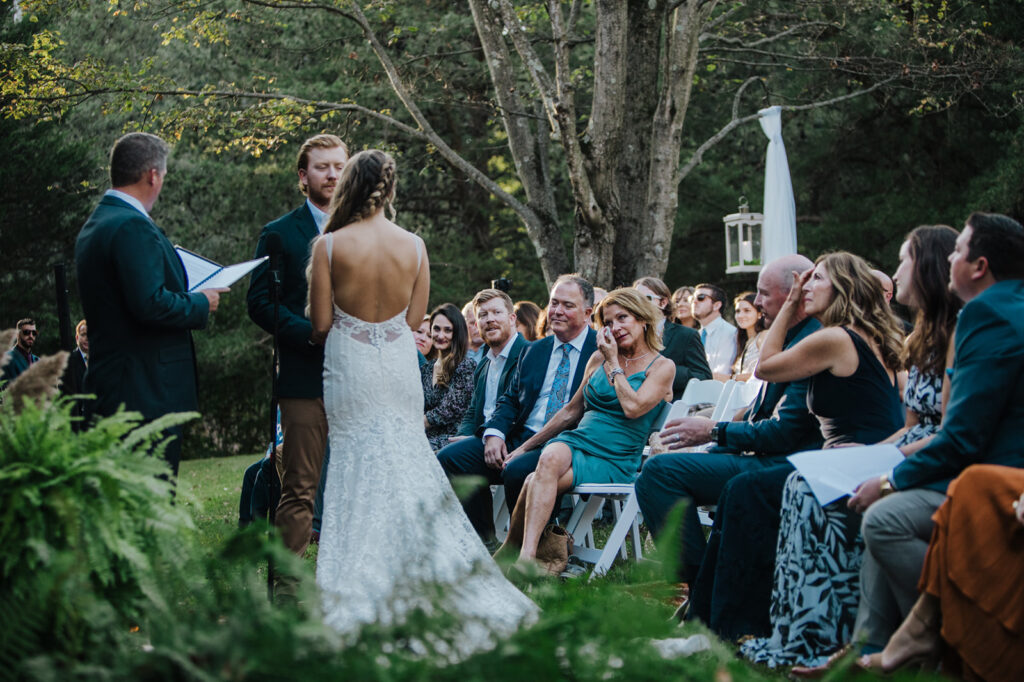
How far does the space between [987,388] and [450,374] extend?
4.98m

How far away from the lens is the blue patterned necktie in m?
6.72

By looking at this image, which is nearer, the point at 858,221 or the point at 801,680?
the point at 801,680

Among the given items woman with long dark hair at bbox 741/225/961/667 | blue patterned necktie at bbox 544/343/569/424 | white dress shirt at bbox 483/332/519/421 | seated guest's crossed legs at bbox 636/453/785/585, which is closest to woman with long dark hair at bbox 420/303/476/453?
white dress shirt at bbox 483/332/519/421

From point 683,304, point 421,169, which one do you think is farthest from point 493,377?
point 421,169

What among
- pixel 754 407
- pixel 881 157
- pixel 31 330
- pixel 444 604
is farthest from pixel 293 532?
pixel 881 157

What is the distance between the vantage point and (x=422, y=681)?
144 cm

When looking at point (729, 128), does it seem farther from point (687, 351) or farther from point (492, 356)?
point (492, 356)

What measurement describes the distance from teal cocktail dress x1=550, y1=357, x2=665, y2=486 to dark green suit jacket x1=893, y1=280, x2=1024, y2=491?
2586 millimetres

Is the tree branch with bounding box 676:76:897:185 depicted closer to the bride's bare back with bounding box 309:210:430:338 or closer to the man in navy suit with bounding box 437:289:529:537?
the man in navy suit with bounding box 437:289:529:537

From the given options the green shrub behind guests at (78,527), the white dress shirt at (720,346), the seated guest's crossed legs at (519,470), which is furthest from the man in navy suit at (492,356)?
the green shrub behind guests at (78,527)

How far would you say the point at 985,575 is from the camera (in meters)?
3.19

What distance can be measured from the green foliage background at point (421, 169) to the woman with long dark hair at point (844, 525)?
38.7 ft

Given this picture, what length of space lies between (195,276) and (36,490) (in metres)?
2.92

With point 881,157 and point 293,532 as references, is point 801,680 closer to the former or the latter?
point 293,532
